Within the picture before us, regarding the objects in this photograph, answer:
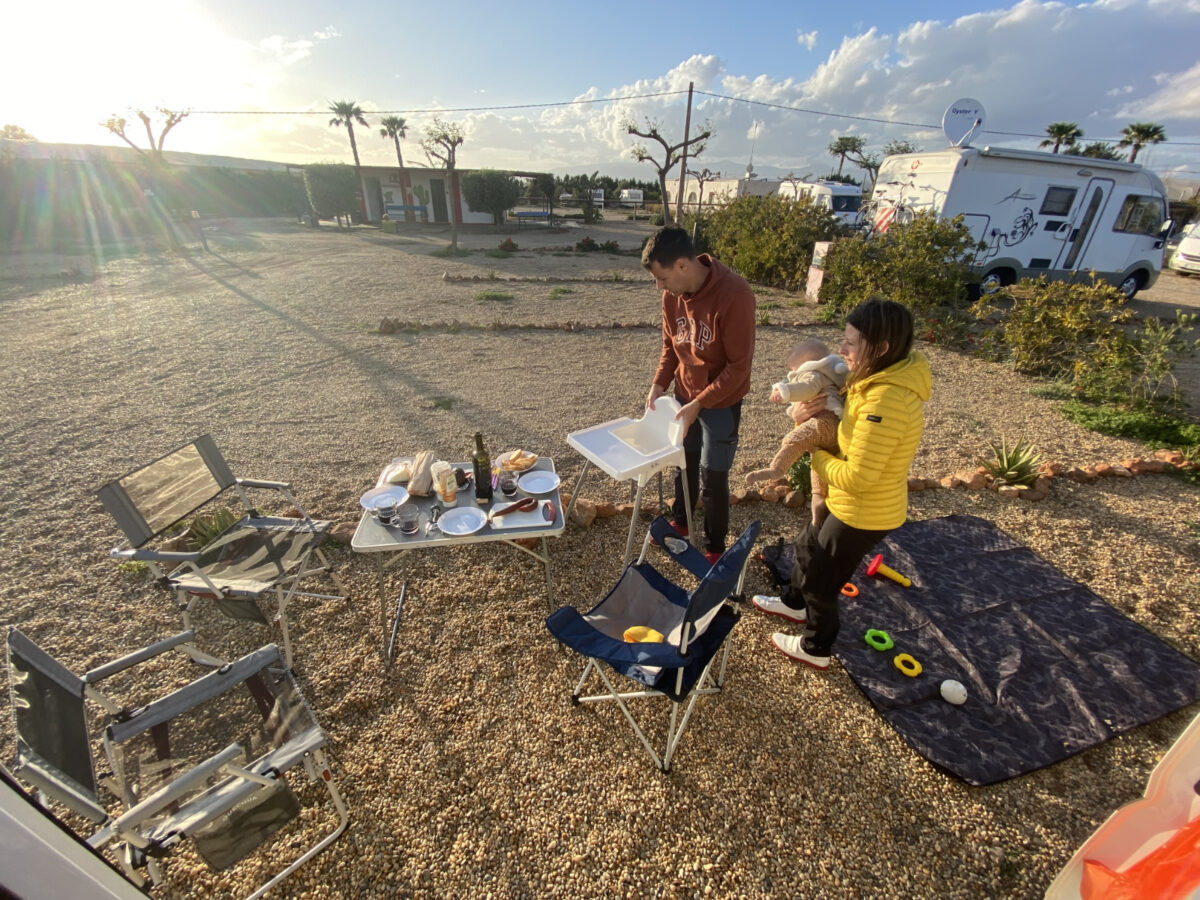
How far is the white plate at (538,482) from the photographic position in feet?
9.09

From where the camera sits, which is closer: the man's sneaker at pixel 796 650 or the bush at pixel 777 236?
the man's sneaker at pixel 796 650

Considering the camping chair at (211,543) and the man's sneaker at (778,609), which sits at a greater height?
the camping chair at (211,543)

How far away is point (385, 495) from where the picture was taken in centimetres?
272

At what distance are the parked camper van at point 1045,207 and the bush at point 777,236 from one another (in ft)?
6.17

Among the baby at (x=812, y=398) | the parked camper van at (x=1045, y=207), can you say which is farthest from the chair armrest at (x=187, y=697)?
the parked camper van at (x=1045, y=207)

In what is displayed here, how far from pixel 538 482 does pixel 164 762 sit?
1.91 metres

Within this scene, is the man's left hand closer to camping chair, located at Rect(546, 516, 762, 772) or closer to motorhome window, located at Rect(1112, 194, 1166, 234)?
camping chair, located at Rect(546, 516, 762, 772)

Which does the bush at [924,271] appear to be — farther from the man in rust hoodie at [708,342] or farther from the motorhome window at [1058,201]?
the man in rust hoodie at [708,342]

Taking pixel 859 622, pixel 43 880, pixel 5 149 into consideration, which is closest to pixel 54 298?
pixel 43 880

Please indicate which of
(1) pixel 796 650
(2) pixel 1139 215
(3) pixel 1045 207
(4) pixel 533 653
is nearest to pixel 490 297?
(4) pixel 533 653

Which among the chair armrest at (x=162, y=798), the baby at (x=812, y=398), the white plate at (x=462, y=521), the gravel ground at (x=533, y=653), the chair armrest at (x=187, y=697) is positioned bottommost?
the gravel ground at (x=533, y=653)

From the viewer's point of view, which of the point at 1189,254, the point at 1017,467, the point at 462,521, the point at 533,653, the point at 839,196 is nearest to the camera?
the point at 462,521

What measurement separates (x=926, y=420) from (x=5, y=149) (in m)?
32.3

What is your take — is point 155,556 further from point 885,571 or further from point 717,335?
point 885,571
